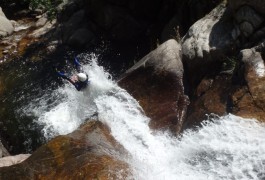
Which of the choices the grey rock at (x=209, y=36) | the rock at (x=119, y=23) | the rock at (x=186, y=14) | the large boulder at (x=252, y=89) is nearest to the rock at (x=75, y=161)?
the large boulder at (x=252, y=89)

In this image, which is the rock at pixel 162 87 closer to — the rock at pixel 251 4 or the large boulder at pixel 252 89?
the large boulder at pixel 252 89

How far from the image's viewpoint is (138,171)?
6.89 metres

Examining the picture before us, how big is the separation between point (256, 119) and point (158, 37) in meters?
8.07

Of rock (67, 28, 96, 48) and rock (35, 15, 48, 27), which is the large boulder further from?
rock (35, 15, 48, 27)

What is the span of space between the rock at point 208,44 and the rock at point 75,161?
3.33 m

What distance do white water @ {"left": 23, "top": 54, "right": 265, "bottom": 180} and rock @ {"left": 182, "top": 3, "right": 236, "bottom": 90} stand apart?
1.85 metres

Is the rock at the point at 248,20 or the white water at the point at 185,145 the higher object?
the rock at the point at 248,20

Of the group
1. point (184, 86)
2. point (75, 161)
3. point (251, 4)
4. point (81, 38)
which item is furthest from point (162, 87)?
point (81, 38)

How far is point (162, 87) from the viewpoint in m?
9.96

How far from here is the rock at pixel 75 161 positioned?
649cm


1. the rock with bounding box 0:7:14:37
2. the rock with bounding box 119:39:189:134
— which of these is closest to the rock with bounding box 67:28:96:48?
the rock with bounding box 0:7:14:37

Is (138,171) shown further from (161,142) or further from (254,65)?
(254,65)

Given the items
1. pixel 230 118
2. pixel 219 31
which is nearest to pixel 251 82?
pixel 230 118

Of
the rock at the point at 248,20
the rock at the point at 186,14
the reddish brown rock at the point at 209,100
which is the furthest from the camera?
the rock at the point at 186,14
